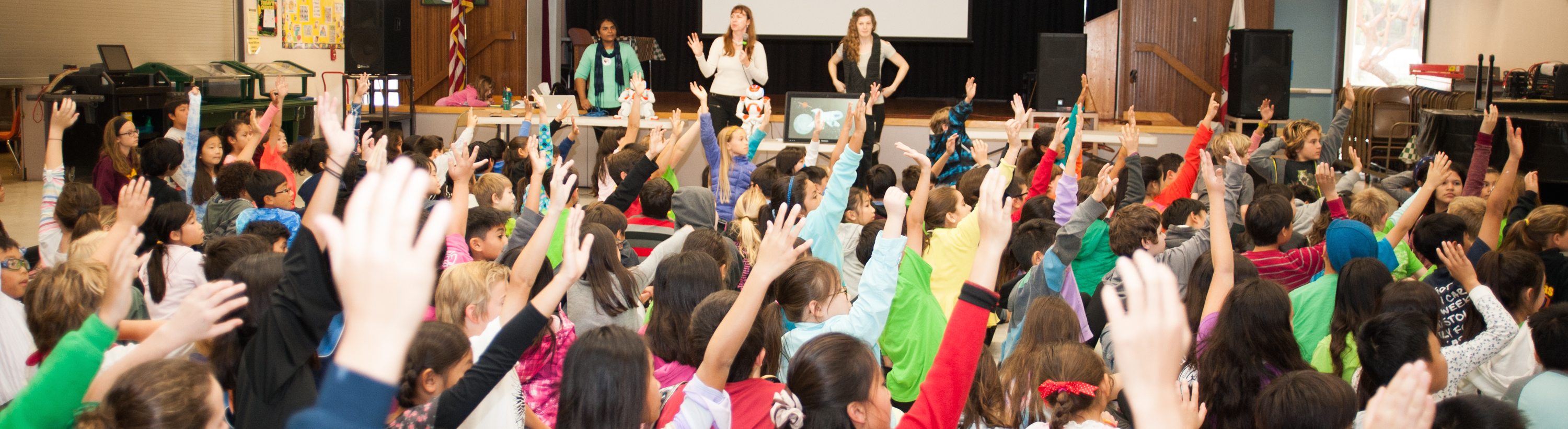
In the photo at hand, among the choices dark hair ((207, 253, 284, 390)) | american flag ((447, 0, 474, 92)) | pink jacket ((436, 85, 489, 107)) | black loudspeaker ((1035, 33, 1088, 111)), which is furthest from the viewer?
american flag ((447, 0, 474, 92))

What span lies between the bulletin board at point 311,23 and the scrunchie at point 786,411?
1047cm

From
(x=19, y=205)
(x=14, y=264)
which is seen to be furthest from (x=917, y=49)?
(x=14, y=264)

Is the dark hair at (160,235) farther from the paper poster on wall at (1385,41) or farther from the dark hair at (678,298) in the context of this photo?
the paper poster on wall at (1385,41)

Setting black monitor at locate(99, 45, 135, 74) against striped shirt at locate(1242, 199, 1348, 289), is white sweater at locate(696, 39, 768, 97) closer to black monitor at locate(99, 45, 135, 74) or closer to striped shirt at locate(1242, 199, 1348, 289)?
black monitor at locate(99, 45, 135, 74)

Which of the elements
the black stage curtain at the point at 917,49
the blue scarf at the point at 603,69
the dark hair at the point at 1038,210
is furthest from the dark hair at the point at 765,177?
the black stage curtain at the point at 917,49

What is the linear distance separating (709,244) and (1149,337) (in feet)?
6.83

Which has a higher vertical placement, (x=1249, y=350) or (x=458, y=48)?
(x=458, y=48)

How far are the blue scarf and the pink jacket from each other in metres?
1.68

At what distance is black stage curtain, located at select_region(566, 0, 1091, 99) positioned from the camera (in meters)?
13.6

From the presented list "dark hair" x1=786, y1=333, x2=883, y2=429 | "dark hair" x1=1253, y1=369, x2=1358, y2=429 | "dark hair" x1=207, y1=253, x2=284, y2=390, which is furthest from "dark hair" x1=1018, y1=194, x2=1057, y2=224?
"dark hair" x1=207, y1=253, x2=284, y2=390

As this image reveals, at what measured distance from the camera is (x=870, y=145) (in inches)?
262

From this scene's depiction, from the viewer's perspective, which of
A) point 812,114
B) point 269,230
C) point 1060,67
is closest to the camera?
point 269,230

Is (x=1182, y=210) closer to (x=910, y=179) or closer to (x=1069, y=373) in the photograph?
(x=910, y=179)

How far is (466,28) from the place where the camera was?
11.0 metres
